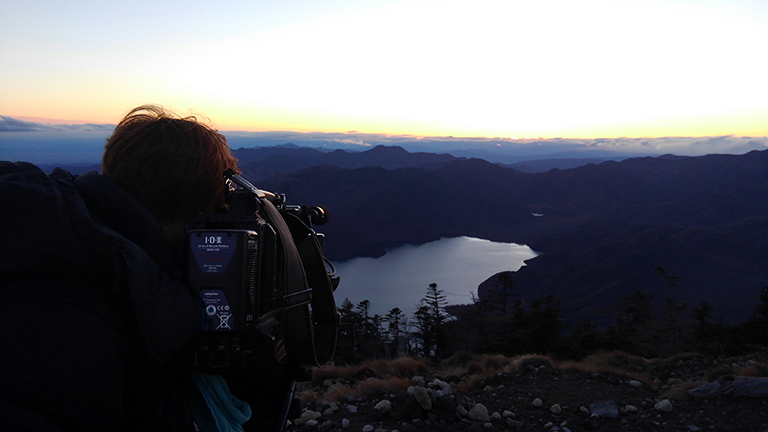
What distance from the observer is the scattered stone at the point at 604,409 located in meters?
4.66

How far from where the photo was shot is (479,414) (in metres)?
4.28

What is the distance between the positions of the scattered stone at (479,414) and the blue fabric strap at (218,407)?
343cm

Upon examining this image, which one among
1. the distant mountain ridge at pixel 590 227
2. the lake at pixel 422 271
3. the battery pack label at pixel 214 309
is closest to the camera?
the battery pack label at pixel 214 309

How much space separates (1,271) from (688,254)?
471 ft

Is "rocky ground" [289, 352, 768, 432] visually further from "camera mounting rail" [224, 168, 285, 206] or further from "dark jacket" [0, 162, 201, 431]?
"dark jacket" [0, 162, 201, 431]

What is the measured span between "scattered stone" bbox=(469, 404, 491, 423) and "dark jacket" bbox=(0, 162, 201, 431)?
150 inches

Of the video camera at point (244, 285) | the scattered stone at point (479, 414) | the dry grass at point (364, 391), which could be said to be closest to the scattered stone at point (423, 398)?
the scattered stone at point (479, 414)

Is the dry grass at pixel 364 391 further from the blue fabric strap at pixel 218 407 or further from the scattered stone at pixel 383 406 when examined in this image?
the blue fabric strap at pixel 218 407

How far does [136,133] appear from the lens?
1.38 m

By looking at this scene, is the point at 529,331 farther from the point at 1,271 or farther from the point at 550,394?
the point at 1,271

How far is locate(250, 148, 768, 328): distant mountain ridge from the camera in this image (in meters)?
93.4

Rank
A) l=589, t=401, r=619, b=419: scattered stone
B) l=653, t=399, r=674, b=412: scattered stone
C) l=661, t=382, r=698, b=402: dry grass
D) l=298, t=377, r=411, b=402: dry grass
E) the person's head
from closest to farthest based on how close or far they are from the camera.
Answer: the person's head → l=589, t=401, r=619, b=419: scattered stone → l=653, t=399, r=674, b=412: scattered stone → l=298, t=377, r=411, b=402: dry grass → l=661, t=382, r=698, b=402: dry grass

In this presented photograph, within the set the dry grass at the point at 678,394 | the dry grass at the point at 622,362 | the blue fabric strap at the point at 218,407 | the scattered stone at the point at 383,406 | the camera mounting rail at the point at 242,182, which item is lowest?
Answer: the dry grass at the point at 622,362

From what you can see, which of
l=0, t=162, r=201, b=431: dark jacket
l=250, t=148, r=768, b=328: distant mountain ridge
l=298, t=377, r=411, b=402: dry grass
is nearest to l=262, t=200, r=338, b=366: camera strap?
l=0, t=162, r=201, b=431: dark jacket
